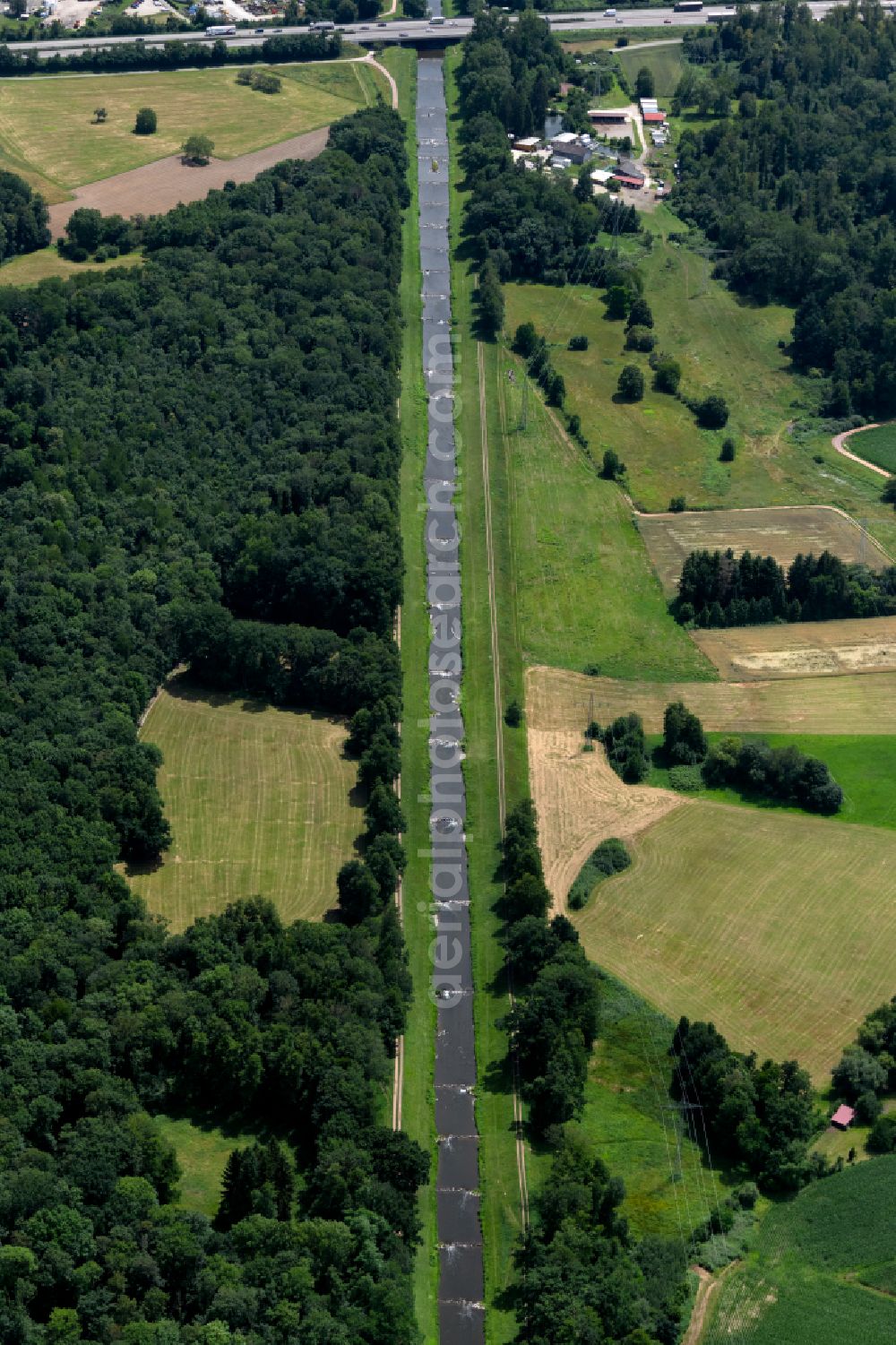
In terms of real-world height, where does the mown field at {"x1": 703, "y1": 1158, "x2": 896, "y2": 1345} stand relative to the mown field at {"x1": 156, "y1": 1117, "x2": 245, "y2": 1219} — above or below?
below

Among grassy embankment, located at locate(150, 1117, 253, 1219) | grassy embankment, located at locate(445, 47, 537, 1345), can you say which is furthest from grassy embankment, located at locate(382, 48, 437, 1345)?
grassy embankment, located at locate(150, 1117, 253, 1219)

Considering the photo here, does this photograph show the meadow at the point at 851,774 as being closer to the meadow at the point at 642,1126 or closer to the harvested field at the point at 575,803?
the harvested field at the point at 575,803

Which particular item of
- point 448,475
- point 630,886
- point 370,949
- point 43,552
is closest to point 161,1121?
point 370,949

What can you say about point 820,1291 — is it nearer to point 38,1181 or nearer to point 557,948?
point 557,948

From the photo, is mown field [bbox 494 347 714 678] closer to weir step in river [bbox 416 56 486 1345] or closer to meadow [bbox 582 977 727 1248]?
weir step in river [bbox 416 56 486 1345]

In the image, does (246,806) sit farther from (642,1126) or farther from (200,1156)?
(642,1126)

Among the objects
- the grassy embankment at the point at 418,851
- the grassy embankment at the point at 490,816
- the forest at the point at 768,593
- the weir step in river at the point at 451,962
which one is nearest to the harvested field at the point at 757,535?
the forest at the point at 768,593

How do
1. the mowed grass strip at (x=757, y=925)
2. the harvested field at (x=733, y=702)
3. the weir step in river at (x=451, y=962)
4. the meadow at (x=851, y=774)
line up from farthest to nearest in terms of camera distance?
1. the harvested field at (x=733, y=702)
2. the meadow at (x=851, y=774)
3. the mowed grass strip at (x=757, y=925)
4. the weir step in river at (x=451, y=962)
